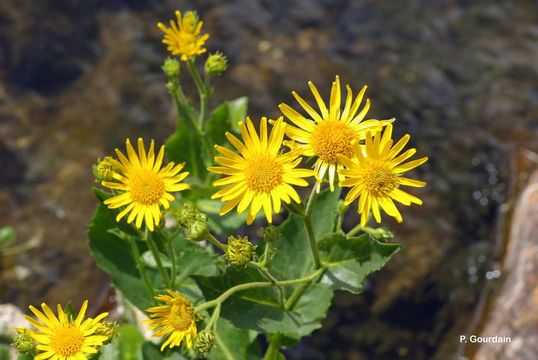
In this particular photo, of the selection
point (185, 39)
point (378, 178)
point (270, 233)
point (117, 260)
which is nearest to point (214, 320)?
point (270, 233)

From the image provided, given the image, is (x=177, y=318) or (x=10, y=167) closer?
(x=177, y=318)

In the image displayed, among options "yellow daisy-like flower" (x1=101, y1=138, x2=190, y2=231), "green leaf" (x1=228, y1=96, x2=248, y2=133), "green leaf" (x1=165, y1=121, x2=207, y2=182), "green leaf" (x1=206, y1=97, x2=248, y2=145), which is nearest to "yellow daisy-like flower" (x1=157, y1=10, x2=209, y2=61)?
"green leaf" (x1=206, y1=97, x2=248, y2=145)

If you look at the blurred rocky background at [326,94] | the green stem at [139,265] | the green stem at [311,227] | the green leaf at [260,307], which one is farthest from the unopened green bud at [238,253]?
the blurred rocky background at [326,94]

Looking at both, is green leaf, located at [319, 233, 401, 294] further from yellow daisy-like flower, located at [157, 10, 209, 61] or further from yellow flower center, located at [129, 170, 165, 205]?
yellow daisy-like flower, located at [157, 10, 209, 61]

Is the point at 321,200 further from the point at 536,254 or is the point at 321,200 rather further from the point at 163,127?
the point at 163,127

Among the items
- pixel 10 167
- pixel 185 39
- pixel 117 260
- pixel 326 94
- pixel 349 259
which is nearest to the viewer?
pixel 349 259

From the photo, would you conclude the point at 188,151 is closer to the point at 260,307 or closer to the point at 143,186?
the point at 143,186

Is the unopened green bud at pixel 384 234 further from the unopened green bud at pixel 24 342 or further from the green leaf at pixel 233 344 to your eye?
the unopened green bud at pixel 24 342

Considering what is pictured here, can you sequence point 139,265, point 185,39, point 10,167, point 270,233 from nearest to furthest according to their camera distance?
point 270,233 < point 139,265 < point 185,39 < point 10,167

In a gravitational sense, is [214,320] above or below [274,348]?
below
